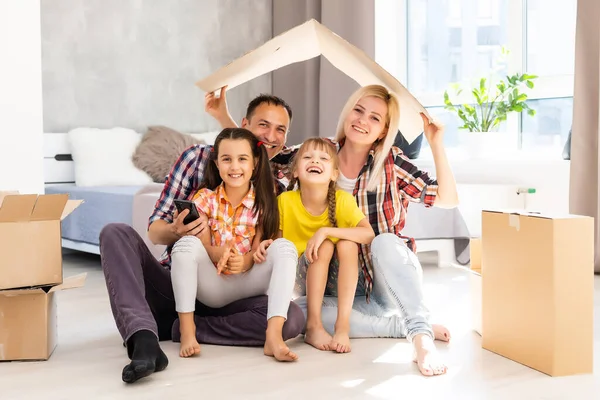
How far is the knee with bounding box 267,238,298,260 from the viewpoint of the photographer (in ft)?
6.05

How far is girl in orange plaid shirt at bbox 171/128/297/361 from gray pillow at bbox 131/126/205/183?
2.28 meters

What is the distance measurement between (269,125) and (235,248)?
0.42 metres

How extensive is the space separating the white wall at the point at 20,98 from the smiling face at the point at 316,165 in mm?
1135

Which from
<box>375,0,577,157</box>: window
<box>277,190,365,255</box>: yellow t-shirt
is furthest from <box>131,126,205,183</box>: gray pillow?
<box>277,190,365,255</box>: yellow t-shirt

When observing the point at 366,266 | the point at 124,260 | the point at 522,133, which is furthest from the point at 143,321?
the point at 522,133

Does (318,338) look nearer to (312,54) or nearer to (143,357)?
(143,357)

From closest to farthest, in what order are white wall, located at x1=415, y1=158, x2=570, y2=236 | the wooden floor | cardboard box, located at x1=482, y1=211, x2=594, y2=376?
the wooden floor
cardboard box, located at x1=482, y1=211, x2=594, y2=376
white wall, located at x1=415, y1=158, x2=570, y2=236

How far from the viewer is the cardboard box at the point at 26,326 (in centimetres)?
180

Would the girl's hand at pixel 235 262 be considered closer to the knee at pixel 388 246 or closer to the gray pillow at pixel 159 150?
the knee at pixel 388 246

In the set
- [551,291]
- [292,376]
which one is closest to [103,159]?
[292,376]

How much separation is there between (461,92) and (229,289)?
9.08 ft

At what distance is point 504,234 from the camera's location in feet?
6.02

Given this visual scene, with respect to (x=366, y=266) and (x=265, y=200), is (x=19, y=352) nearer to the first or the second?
(x=265, y=200)

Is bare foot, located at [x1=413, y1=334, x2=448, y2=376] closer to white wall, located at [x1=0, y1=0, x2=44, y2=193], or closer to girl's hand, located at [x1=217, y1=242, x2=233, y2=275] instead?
girl's hand, located at [x1=217, y1=242, x2=233, y2=275]
